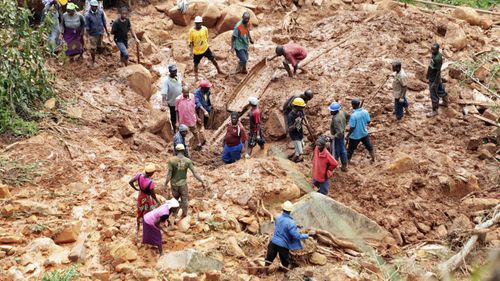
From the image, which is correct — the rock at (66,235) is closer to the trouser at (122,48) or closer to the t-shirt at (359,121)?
the t-shirt at (359,121)

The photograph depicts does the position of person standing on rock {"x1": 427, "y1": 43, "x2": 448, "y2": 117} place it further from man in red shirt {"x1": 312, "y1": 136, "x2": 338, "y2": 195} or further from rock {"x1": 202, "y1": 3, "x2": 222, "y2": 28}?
rock {"x1": 202, "y1": 3, "x2": 222, "y2": 28}

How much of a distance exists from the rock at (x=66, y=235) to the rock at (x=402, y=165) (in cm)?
480

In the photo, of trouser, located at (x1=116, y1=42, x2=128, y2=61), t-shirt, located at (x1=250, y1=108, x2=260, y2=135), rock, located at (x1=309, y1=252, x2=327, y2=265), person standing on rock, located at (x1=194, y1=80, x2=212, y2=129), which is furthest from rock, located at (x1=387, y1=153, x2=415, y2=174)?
trouser, located at (x1=116, y1=42, x2=128, y2=61)

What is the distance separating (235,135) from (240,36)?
9.68 ft

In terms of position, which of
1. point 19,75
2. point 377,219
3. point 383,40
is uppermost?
point 19,75

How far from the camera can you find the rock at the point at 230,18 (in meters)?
13.4

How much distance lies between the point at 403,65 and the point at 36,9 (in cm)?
823

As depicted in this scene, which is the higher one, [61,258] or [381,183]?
[61,258]

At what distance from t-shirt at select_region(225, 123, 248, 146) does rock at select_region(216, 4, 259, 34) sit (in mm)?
5159

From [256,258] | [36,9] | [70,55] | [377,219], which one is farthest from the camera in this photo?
[36,9]

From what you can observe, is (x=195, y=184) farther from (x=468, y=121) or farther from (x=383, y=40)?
(x=383, y=40)

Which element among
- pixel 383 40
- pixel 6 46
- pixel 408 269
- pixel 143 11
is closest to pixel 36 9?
pixel 143 11

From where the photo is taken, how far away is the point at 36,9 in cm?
1271

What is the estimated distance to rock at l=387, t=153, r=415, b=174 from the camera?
28.6 feet
